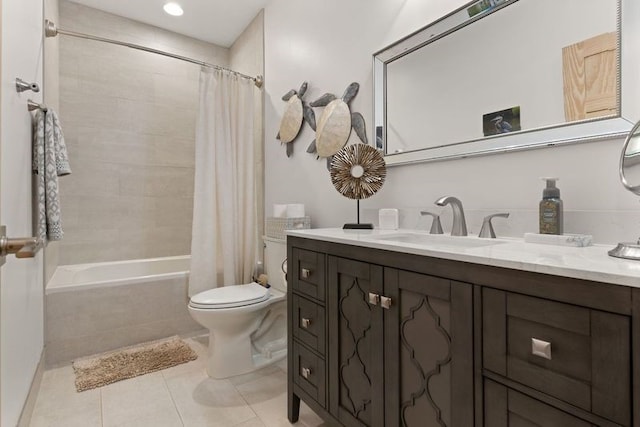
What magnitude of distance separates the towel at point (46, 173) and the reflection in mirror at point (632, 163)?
7.62ft

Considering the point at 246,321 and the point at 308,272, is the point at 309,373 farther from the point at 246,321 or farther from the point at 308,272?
the point at 246,321

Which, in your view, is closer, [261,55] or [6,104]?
[6,104]

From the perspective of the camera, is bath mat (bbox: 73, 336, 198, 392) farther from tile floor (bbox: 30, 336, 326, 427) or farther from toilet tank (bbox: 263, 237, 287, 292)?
toilet tank (bbox: 263, 237, 287, 292)

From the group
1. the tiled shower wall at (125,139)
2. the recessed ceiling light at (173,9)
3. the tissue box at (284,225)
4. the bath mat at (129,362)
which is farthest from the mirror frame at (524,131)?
the tiled shower wall at (125,139)

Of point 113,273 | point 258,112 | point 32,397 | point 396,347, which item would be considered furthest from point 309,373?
point 113,273

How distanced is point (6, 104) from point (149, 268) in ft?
7.43

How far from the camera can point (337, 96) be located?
6.40 ft

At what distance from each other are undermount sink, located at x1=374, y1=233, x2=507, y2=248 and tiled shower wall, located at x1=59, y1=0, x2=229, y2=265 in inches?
105

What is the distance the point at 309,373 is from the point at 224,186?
1621 mm

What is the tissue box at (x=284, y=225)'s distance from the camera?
6.75 feet

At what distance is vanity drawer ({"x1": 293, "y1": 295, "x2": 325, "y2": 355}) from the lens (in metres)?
1.33

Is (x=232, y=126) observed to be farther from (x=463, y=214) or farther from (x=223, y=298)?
(x=463, y=214)

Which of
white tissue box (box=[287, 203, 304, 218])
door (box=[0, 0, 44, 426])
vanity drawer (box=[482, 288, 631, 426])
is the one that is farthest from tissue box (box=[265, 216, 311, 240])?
vanity drawer (box=[482, 288, 631, 426])

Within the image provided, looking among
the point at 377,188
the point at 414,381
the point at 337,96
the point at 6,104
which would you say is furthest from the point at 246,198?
the point at 414,381
